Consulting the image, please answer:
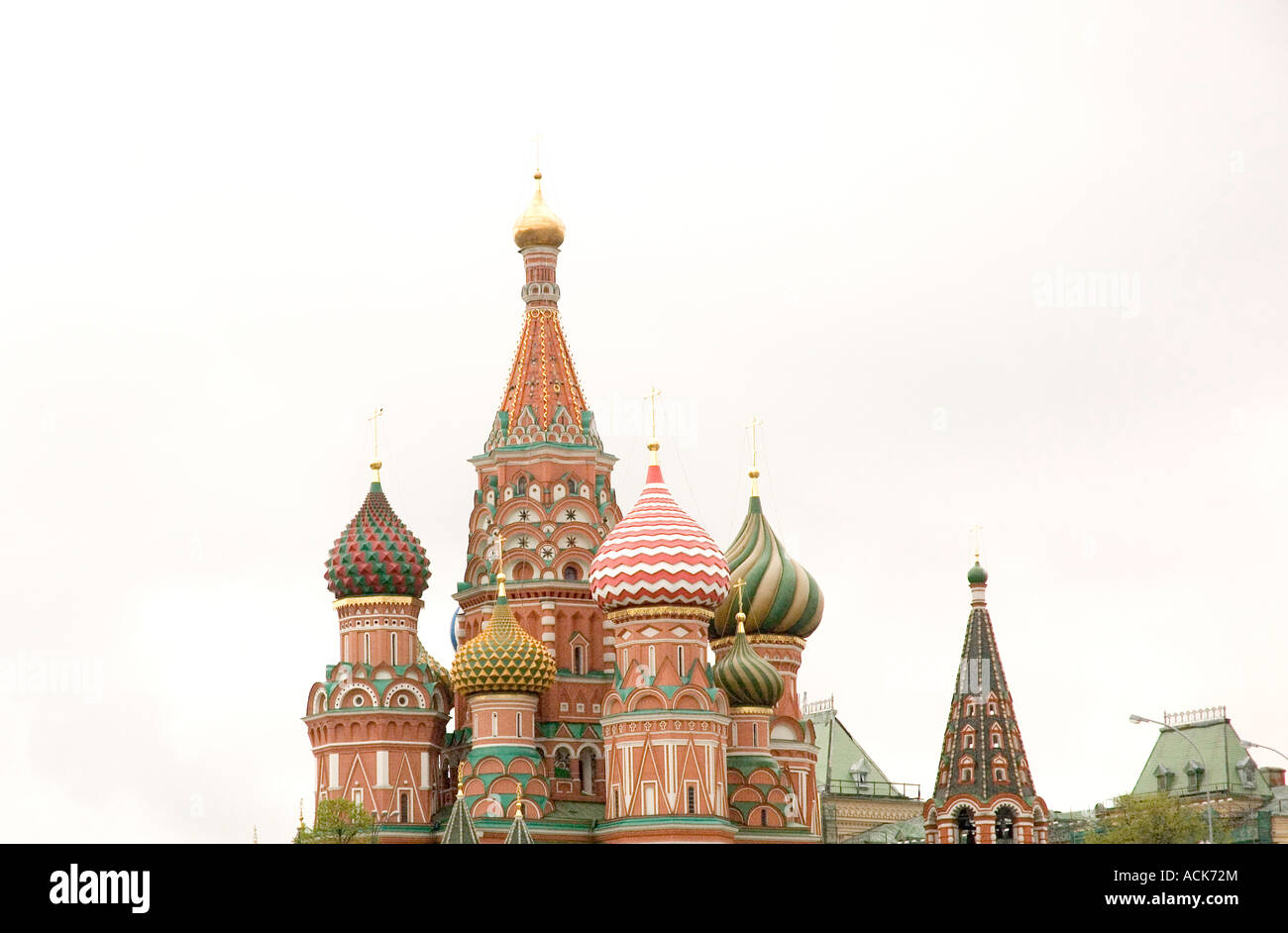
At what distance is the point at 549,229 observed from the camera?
221 feet

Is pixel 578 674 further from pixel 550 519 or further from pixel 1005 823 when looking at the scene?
pixel 1005 823

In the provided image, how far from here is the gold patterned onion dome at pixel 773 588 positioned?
69.1 metres

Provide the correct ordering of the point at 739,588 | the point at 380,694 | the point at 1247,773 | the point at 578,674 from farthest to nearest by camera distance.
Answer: the point at 1247,773
the point at 739,588
the point at 578,674
the point at 380,694

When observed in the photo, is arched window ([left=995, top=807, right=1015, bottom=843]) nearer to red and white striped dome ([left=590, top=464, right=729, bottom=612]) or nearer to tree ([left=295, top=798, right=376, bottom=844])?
red and white striped dome ([left=590, top=464, right=729, bottom=612])

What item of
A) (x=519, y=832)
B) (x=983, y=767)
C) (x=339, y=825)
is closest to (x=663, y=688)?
(x=519, y=832)

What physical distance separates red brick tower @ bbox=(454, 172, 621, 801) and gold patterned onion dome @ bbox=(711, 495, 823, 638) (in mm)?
4381

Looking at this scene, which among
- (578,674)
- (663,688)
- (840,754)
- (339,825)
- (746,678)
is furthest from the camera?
(840,754)

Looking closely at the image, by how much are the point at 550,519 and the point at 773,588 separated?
7068 mm

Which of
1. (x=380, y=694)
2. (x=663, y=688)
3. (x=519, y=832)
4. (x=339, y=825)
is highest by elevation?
(x=380, y=694)

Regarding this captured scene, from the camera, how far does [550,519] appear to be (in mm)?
Answer: 65812

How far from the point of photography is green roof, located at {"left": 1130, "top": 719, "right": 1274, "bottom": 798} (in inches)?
3174
